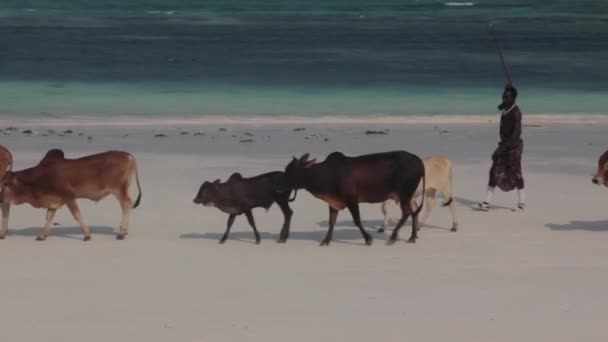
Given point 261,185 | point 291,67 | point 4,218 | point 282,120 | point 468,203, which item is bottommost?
point 291,67

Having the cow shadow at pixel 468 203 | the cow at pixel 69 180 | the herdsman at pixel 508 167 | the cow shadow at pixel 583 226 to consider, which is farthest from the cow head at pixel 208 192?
the cow shadow at pixel 468 203

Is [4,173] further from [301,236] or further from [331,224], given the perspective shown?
[331,224]

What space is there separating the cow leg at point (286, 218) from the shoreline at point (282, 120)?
13.9m

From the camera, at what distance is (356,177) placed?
1321cm

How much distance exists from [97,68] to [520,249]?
34.5 m

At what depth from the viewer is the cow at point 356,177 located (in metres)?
13.2

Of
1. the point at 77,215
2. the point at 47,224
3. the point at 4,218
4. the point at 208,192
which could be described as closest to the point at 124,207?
the point at 77,215

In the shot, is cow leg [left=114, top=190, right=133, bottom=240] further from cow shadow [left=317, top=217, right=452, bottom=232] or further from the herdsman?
the herdsman

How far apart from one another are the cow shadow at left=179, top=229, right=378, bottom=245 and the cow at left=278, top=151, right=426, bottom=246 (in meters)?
0.76

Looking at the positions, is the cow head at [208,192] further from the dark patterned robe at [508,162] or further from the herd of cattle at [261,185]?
the dark patterned robe at [508,162]

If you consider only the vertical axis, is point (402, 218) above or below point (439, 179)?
below

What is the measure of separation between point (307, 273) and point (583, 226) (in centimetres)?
391

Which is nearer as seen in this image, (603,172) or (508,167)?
(603,172)

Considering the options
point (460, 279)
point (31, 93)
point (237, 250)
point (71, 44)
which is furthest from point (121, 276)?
point (71, 44)
